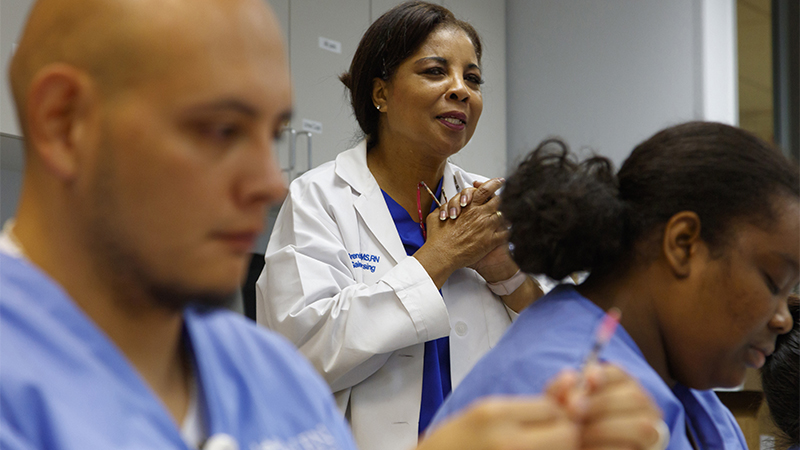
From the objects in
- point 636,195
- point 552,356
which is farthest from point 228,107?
point 636,195

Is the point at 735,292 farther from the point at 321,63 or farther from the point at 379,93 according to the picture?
the point at 321,63

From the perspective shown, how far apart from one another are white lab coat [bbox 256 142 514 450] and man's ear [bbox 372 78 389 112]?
0.25m

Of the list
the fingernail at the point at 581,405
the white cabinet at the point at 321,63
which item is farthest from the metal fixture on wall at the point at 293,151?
the fingernail at the point at 581,405

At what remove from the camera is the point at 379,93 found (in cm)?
177

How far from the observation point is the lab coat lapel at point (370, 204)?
5.33ft

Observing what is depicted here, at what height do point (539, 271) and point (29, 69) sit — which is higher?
point (29, 69)

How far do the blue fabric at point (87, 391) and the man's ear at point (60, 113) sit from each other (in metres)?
0.08

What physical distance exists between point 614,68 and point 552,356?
108 inches

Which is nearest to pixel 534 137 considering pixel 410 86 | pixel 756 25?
pixel 756 25

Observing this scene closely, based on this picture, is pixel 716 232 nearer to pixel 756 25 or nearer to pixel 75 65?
pixel 75 65

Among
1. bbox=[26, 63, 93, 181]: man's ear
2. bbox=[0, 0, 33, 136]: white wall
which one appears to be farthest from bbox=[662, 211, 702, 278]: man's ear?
bbox=[0, 0, 33, 136]: white wall

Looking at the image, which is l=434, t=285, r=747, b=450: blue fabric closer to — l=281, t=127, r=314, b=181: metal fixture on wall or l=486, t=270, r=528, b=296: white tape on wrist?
l=486, t=270, r=528, b=296: white tape on wrist

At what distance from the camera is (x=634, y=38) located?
3.29 meters

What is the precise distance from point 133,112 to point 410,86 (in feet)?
3.84
